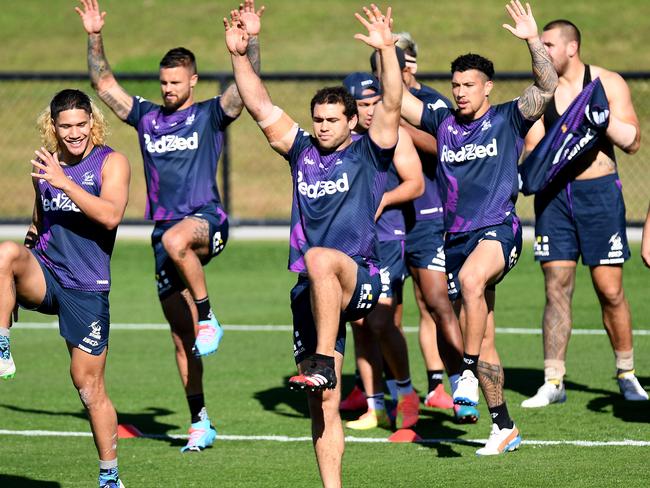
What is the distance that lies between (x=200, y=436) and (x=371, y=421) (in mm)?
1338

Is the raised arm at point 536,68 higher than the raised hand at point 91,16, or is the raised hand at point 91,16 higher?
the raised hand at point 91,16

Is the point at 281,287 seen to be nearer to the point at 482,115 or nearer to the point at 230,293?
the point at 230,293

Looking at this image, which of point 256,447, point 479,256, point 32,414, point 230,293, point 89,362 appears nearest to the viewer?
point 89,362

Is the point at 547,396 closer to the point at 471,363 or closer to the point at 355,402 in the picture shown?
the point at 355,402

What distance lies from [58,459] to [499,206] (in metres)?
3.39

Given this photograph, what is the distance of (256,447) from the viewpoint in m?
8.75

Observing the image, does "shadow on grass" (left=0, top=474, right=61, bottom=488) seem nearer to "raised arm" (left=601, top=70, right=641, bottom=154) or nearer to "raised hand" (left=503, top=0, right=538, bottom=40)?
"raised hand" (left=503, top=0, right=538, bottom=40)

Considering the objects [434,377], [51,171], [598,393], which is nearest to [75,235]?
[51,171]

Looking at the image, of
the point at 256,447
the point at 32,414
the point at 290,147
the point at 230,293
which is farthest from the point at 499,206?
the point at 230,293

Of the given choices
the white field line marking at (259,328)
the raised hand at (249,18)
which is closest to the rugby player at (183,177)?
the raised hand at (249,18)

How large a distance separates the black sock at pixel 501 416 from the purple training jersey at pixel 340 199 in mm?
1575

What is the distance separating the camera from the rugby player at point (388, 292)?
359 inches

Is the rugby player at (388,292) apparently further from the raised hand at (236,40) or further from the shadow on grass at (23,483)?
the shadow on grass at (23,483)

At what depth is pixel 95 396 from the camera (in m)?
7.39
